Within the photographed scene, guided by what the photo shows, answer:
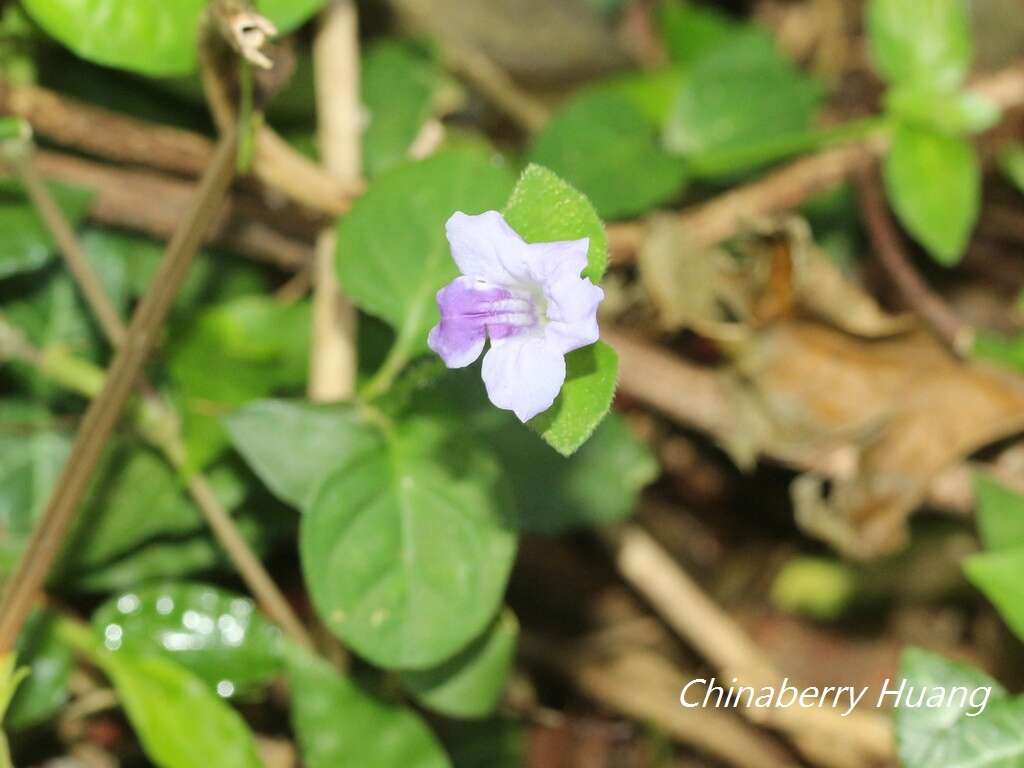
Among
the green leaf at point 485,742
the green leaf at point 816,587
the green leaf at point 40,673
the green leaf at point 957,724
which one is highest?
the green leaf at point 957,724

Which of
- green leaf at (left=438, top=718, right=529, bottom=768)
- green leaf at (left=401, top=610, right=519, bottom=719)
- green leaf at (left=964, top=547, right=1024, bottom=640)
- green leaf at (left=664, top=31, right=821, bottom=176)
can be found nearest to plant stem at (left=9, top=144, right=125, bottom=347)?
green leaf at (left=401, top=610, right=519, bottom=719)

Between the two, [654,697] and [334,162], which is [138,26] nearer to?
[334,162]

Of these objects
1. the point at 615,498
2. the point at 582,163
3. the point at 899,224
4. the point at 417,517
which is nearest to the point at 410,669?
the point at 417,517

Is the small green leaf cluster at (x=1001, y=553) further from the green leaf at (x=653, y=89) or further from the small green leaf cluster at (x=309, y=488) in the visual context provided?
the green leaf at (x=653, y=89)

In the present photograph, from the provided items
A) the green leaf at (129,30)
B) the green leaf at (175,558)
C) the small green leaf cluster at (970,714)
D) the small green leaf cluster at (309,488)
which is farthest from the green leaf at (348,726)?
the green leaf at (129,30)

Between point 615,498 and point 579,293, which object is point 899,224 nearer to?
point 615,498

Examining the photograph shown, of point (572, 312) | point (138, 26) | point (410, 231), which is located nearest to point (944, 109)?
point (410, 231)
